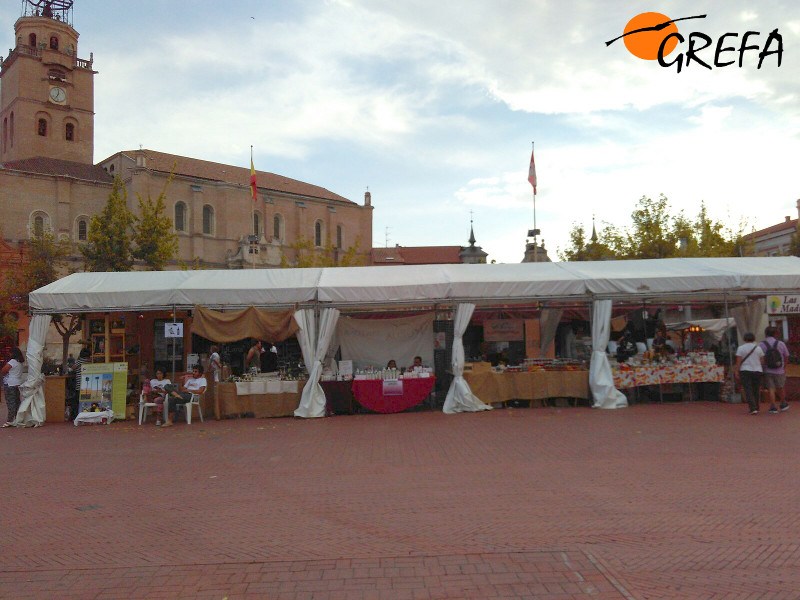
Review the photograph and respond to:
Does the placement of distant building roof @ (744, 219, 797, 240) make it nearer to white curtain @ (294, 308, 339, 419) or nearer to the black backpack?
the black backpack

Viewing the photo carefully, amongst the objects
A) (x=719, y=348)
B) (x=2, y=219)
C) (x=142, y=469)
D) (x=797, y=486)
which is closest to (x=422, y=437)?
(x=142, y=469)

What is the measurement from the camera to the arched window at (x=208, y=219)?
56.2 m

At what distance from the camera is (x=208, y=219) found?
56562mm

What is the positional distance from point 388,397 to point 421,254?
250ft

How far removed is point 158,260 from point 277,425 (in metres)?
21.5

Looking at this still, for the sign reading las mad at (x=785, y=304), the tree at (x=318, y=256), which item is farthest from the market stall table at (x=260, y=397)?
the tree at (x=318, y=256)

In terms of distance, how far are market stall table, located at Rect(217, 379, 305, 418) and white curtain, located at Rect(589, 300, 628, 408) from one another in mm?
6697

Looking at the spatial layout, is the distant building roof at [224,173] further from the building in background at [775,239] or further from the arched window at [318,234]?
the building in background at [775,239]

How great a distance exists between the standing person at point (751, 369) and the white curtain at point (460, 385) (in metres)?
5.22

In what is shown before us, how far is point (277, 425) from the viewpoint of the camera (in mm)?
13391

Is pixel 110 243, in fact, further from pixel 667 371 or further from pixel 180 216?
pixel 667 371

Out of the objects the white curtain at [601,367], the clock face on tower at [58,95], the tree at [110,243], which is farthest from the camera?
the clock face on tower at [58,95]

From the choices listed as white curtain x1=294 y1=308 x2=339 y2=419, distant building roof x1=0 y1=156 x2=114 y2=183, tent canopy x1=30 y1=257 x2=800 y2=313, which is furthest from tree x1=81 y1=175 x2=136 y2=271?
distant building roof x1=0 y1=156 x2=114 y2=183

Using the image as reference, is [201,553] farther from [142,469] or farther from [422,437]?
[422,437]
